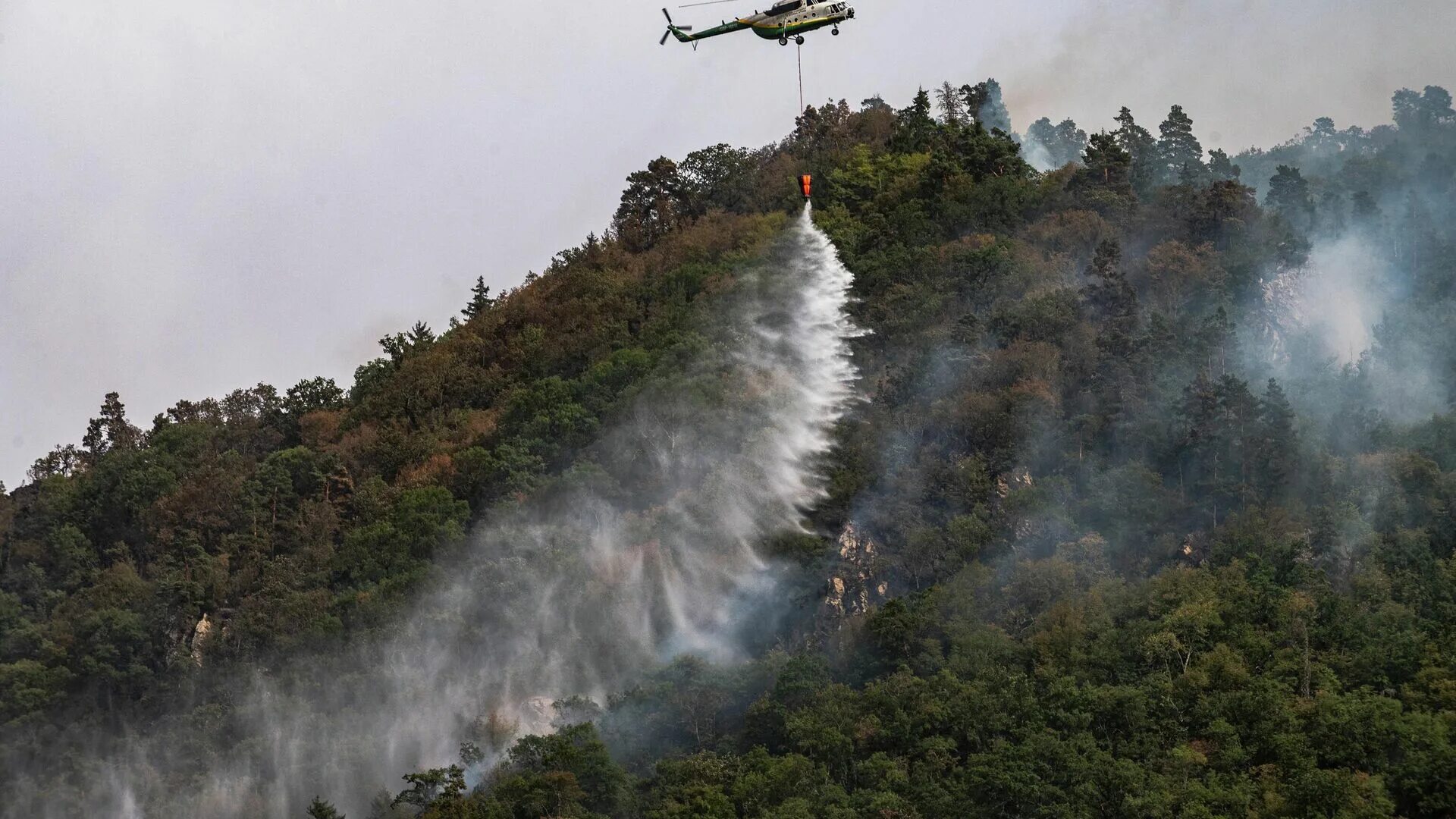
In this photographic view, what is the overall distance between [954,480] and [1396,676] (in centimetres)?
1746

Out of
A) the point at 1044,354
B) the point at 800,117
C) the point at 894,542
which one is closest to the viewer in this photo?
the point at 894,542

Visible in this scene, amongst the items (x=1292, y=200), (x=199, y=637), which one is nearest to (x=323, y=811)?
(x=199, y=637)

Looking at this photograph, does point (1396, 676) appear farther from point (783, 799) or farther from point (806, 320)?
point (806, 320)

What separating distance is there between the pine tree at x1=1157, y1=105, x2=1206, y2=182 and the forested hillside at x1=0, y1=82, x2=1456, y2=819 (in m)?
0.19

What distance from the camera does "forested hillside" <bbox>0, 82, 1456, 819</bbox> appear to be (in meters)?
63.4

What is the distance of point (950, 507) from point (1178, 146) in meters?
44.5

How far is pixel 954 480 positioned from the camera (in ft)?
248

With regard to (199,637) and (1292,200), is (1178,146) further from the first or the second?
(199,637)

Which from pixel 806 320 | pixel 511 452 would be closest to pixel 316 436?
pixel 511 452

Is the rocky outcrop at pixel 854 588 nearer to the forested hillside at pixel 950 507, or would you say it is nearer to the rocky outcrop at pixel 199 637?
the forested hillside at pixel 950 507

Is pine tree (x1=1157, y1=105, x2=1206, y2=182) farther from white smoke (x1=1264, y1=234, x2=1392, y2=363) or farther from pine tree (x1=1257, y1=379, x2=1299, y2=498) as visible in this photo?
pine tree (x1=1257, y1=379, x2=1299, y2=498)

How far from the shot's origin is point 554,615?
77.4 m

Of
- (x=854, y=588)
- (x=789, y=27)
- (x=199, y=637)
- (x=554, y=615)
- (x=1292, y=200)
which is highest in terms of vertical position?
(x=789, y=27)

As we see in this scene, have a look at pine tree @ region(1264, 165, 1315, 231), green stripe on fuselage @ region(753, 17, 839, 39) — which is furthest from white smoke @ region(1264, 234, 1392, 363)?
green stripe on fuselage @ region(753, 17, 839, 39)
